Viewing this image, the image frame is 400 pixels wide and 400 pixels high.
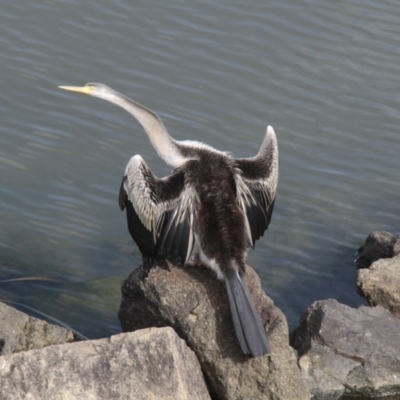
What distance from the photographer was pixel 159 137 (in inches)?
228

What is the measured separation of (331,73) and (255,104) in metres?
1.12

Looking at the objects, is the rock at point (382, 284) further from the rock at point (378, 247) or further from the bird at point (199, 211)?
the bird at point (199, 211)

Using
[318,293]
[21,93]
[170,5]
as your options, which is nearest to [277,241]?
[318,293]

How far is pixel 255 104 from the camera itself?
9.12m

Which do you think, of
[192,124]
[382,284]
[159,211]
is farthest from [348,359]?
[192,124]

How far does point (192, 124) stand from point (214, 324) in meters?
3.89

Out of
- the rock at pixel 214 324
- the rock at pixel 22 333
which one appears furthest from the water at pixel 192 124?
the rock at pixel 214 324

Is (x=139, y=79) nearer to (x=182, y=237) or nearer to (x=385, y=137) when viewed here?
(x=385, y=137)

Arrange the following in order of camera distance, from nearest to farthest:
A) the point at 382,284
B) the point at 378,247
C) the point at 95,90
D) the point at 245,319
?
the point at 245,319, the point at 382,284, the point at 95,90, the point at 378,247

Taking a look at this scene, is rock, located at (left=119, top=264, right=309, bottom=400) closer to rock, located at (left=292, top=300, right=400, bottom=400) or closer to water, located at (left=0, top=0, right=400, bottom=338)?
rock, located at (left=292, top=300, right=400, bottom=400)

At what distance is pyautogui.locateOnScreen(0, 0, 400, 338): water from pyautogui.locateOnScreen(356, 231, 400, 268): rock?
0.18 metres

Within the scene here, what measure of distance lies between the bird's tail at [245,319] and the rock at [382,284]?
1349 millimetres

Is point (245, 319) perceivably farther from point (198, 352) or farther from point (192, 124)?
point (192, 124)

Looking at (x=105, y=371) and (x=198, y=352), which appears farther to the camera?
(x=198, y=352)
